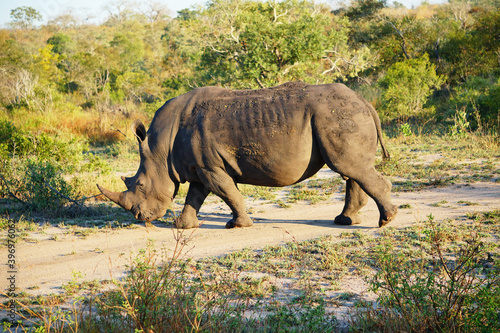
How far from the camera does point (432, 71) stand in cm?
1644

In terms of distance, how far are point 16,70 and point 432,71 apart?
19.3 m

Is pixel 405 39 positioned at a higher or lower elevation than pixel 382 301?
higher

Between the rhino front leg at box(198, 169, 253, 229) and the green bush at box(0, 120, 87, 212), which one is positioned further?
the green bush at box(0, 120, 87, 212)

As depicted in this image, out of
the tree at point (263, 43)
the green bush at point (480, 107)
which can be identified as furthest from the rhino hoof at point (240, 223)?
the tree at point (263, 43)

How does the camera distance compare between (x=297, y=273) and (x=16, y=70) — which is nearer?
(x=297, y=273)

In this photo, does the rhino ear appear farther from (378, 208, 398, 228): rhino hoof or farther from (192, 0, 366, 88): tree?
(192, 0, 366, 88): tree

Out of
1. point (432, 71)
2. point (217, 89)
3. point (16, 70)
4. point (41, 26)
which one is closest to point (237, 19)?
point (432, 71)

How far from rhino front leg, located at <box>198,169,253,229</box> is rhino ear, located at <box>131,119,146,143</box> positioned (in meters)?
1.14

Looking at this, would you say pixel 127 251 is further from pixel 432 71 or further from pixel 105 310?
pixel 432 71

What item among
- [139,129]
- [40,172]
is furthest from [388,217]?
[40,172]

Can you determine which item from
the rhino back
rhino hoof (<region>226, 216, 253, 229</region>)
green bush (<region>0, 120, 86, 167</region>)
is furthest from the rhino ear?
green bush (<region>0, 120, 86, 167</region>)

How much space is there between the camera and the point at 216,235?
6.83 metres

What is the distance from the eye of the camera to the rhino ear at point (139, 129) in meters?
7.11

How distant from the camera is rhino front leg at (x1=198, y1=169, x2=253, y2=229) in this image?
265 inches
